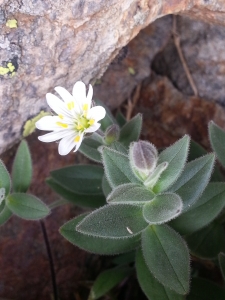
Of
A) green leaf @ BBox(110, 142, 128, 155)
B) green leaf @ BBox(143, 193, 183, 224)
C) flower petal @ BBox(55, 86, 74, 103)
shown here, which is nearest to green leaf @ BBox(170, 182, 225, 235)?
green leaf @ BBox(143, 193, 183, 224)

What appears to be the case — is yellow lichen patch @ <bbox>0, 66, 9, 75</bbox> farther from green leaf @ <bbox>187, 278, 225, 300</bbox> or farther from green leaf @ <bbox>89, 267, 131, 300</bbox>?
green leaf @ <bbox>187, 278, 225, 300</bbox>

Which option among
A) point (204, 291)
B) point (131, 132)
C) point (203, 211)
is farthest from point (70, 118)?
point (204, 291)

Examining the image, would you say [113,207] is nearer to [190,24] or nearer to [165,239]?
[165,239]

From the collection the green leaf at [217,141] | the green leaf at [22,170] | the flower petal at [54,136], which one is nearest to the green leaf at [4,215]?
the green leaf at [22,170]

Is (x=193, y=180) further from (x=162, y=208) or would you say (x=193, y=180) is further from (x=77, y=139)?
(x=77, y=139)

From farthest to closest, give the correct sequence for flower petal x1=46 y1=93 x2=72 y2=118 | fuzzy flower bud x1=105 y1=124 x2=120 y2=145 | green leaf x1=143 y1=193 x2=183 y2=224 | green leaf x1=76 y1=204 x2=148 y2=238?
fuzzy flower bud x1=105 y1=124 x2=120 y2=145
flower petal x1=46 y1=93 x2=72 y2=118
green leaf x1=76 y1=204 x2=148 y2=238
green leaf x1=143 y1=193 x2=183 y2=224
